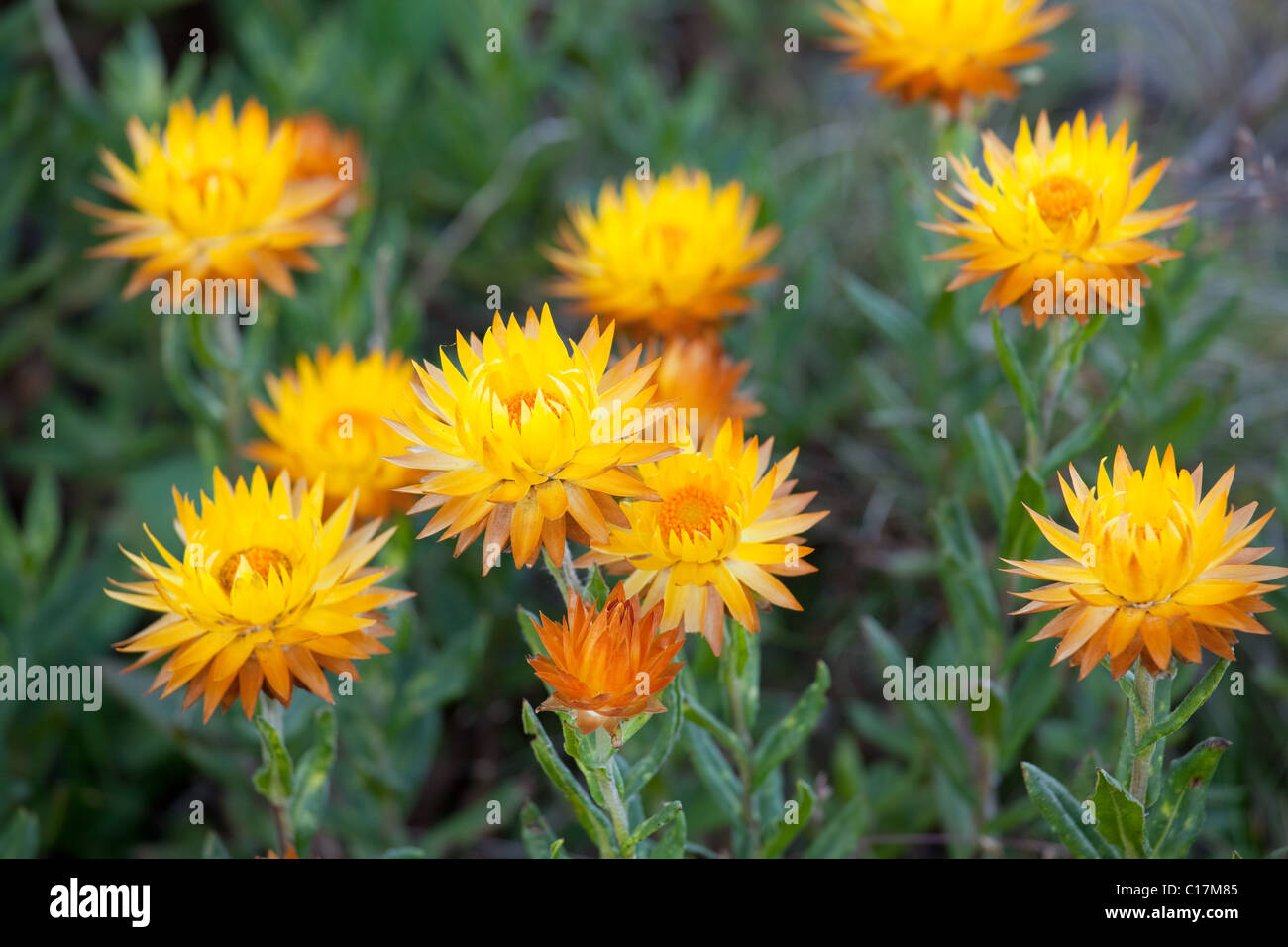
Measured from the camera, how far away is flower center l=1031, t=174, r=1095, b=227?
5.90ft

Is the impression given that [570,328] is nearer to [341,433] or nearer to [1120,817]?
[341,433]

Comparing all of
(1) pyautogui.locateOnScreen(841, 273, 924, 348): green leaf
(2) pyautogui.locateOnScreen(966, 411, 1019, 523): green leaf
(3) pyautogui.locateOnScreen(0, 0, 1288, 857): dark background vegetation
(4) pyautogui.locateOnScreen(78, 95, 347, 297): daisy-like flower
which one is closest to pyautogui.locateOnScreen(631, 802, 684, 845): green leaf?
(3) pyautogui.locateOnScreen(0, 0, 1288, 857): dark background vegetation

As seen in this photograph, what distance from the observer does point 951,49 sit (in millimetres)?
2293

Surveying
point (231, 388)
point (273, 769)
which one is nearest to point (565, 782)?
point (273, 769)

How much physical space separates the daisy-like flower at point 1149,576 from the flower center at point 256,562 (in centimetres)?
98

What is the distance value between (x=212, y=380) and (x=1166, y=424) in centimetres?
201

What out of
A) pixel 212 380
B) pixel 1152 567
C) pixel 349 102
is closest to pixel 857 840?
pixel 1152 567

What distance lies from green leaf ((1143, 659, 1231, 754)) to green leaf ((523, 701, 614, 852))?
0.72 m

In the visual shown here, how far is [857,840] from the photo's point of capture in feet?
6.49

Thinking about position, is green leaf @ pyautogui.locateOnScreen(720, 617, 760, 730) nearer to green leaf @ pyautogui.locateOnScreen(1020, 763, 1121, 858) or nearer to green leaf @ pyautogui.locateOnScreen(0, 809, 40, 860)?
green leaf @ pyautogui.locateOnScreen(1020, 763, 1121, 858)

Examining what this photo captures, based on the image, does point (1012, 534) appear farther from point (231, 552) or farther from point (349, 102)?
point (349, 102)

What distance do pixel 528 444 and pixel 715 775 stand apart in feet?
2.34

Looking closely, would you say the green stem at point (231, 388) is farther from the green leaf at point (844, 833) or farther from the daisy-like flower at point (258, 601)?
the green leaf at point (844, 833)

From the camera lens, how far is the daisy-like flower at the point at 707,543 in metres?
1.58
